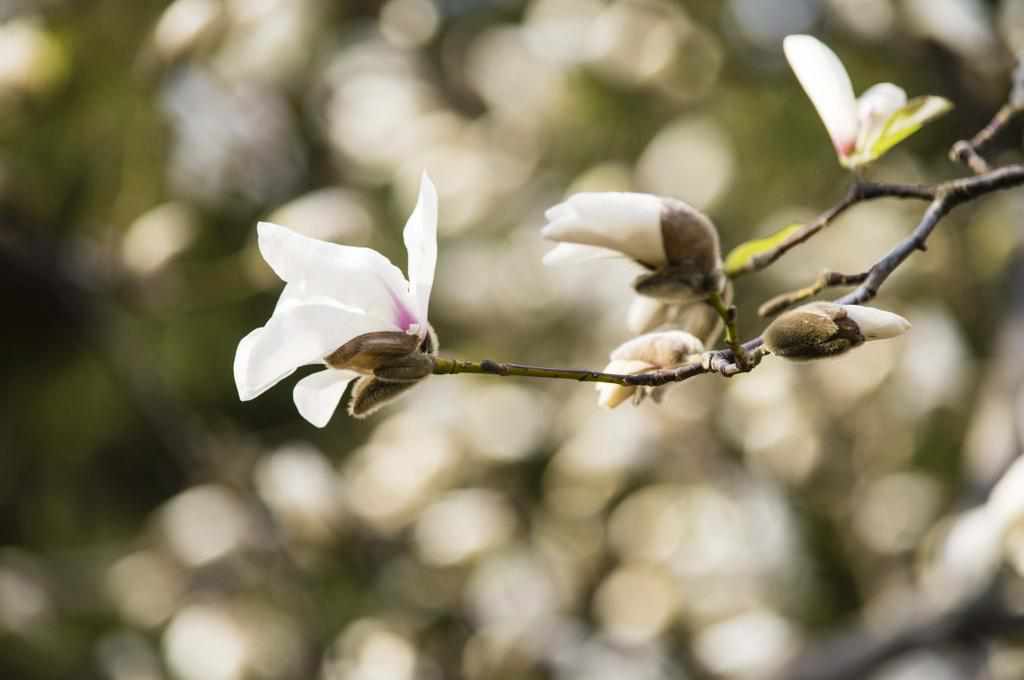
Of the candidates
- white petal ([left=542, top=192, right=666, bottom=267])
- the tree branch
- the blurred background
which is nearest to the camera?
white petal ([left=542, top=192, right=666, bottom=267])

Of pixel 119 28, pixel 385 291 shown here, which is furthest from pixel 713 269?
pixel 119 28

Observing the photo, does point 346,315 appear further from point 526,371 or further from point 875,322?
point 875,322

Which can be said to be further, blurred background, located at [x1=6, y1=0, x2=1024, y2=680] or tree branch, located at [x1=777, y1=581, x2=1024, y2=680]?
blurred background, located at [x1=6, y1=0, x2=1024, y2=680]

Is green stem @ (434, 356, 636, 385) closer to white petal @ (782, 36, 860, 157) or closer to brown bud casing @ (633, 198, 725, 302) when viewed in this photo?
brown bud casing @ (633, 198, 725, 302)

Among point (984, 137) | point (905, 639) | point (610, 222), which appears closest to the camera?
point (610, 222)

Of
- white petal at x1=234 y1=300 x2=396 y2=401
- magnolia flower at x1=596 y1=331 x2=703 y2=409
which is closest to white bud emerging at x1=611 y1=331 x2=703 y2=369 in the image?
magnolia flower at x1=596 y1=331 x2=703 y2=409

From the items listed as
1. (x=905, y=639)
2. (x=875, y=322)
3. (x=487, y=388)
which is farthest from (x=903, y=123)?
(x=487, y=388)
